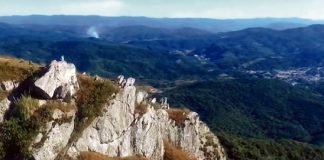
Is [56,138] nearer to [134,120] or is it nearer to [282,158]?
[134,120]

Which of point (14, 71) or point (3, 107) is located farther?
point (14, 71)

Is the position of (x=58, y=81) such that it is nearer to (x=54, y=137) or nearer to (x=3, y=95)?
(x=3, y=95)

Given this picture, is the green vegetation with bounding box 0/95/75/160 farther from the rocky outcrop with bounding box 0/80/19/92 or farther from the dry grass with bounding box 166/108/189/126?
the dry grass with bounding box 166/108/189/126

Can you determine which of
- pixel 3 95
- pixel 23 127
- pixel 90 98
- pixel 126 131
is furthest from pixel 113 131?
pixel 3 95

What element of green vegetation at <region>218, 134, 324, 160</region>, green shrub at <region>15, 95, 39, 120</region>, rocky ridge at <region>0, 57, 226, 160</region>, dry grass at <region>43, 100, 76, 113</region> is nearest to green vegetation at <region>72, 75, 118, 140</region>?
rocky ridge at <region>0, 57, 226, 160</region>

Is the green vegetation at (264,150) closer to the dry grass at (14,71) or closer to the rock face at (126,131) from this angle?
the rock face at (126,131)
